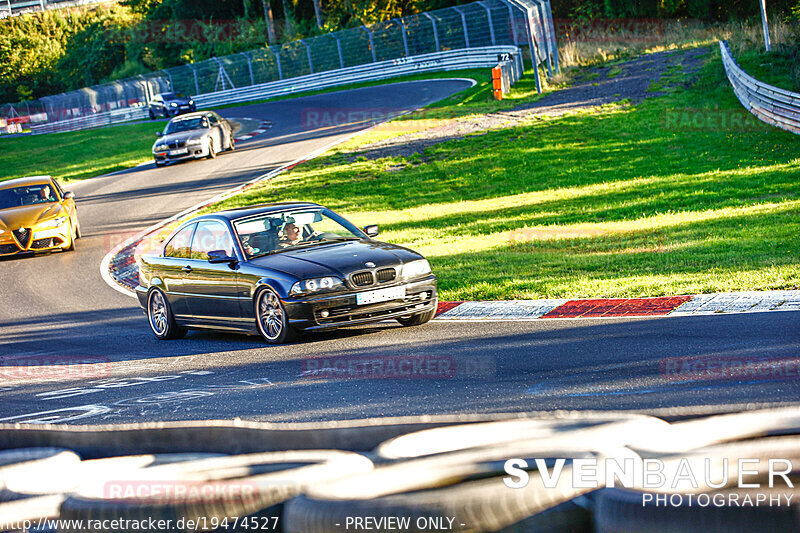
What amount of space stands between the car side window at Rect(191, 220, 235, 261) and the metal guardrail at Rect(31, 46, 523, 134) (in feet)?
108

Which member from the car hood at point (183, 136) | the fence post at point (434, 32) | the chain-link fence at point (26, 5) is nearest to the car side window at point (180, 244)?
the car hood at point (183, 136)

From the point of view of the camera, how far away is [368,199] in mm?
22828

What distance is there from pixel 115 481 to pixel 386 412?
10.2 feet

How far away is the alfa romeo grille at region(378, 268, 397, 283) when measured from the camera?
980 cm

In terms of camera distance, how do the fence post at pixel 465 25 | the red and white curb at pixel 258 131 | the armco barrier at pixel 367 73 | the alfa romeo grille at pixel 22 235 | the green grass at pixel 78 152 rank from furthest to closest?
1. the fence post at pixel 465 25
2. the armco barrier at pixel 367 73
3. the red and white curb at pixel 258 131
4. the green grass at pixel 78 152
5. the alfa romeo grille at pixel 22 235

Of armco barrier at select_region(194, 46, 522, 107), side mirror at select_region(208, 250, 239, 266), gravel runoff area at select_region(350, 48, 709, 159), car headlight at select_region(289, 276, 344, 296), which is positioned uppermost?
armco barrier at select_region(194, 46, 522, 107)

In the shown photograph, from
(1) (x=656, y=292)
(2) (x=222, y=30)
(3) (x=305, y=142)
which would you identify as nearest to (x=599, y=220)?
(1) (x=656, y=292)

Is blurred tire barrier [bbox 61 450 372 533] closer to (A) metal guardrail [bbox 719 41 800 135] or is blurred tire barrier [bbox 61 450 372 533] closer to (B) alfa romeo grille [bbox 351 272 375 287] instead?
(B) alfa romeo grille [bbox 351 272 375 287]

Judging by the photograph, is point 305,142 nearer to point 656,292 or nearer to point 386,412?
point 656,292

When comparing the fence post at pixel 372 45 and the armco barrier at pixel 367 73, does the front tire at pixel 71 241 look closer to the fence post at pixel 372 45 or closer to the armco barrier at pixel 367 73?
the armco barrier at pixel 367 73

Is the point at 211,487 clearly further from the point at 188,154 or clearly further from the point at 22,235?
the point at 188,154

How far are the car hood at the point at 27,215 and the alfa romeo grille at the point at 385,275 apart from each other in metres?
12.5

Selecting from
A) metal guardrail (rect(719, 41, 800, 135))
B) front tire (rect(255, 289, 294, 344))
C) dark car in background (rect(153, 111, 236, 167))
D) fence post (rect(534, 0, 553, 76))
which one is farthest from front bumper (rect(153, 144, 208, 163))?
front tire (rect(255, 289, 294, 344))

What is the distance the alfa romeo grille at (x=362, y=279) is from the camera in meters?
9.67
